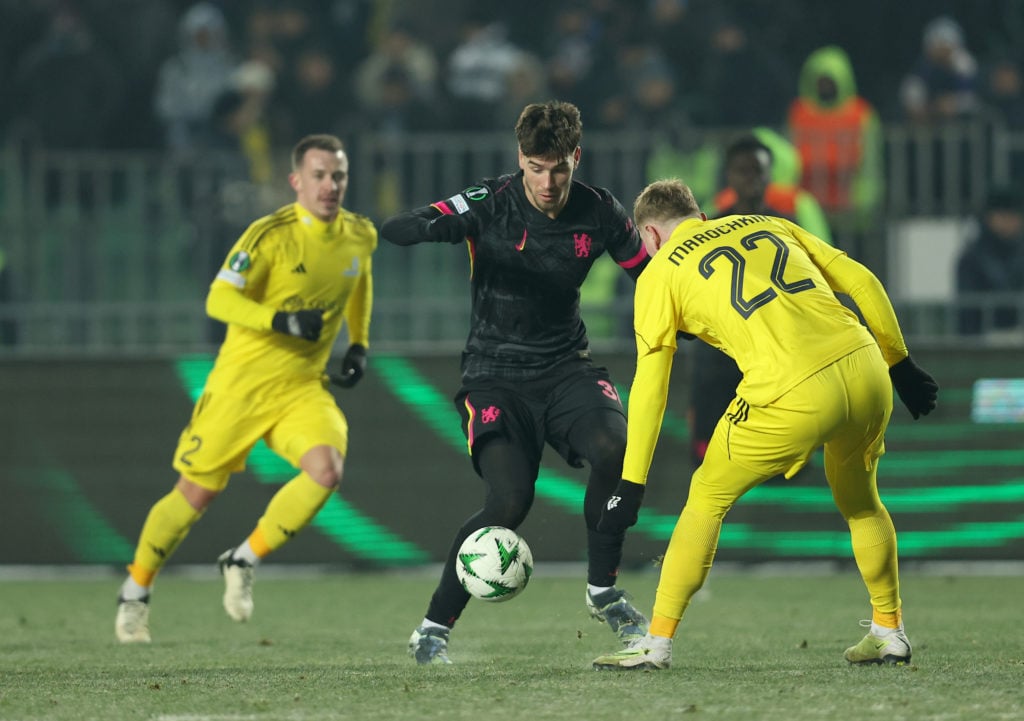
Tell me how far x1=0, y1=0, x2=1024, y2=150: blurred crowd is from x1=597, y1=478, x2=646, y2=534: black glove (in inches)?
313

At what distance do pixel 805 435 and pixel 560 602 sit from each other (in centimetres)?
410

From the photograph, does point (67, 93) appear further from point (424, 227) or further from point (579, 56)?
point (424, 227)

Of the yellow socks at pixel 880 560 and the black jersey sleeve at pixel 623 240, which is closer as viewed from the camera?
the yellow socks at pixel 880 560

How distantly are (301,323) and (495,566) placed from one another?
6.77ft

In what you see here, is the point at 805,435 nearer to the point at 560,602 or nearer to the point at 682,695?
the point at 682,695

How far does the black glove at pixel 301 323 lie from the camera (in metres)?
8.61

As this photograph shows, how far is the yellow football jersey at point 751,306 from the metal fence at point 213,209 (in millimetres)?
5936

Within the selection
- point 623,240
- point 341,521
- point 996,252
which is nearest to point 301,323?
point 623,240

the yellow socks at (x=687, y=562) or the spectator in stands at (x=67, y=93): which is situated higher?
the spectator in stands at (x=67, y=93)

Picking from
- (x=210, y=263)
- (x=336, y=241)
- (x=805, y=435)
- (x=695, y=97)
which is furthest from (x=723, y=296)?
(x=695, y=97)

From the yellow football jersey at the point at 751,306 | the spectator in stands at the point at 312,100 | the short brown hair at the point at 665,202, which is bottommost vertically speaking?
the yellow football jersey at the point at 751,306

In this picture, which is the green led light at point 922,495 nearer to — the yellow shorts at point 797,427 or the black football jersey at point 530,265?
the black football jersey at point 530,265

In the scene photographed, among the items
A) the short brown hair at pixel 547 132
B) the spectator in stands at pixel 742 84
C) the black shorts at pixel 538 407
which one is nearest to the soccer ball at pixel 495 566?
the black shorts at pixel 538 407

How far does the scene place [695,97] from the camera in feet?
53.0
